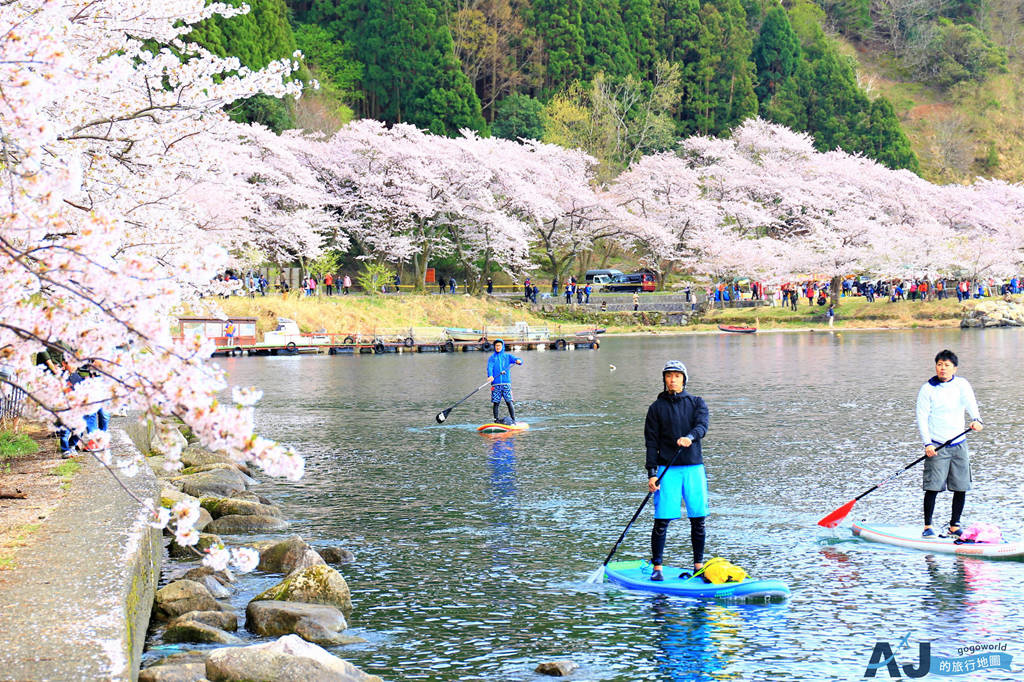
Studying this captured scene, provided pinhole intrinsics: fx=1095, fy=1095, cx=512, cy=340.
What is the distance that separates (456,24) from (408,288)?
3084 cm

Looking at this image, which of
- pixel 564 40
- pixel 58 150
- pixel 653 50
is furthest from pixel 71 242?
pixel 653 50

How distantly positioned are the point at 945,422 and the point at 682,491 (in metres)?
3.57

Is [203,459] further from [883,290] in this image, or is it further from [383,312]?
[883,290]

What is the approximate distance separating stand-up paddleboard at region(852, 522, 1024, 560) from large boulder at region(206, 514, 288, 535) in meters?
7.95

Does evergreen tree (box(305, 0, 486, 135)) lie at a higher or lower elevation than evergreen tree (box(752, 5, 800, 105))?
lower

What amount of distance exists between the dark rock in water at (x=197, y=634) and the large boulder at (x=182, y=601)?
0.71 m

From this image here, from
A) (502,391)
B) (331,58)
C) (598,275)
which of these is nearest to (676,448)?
(502,391)

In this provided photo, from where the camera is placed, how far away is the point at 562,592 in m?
12.0

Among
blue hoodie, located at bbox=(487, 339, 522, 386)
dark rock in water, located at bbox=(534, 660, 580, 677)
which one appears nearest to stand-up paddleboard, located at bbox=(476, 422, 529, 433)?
blue hoodie, located at bbox=(487, 339, 522, 386)

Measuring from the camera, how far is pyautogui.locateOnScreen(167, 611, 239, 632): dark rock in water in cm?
1080

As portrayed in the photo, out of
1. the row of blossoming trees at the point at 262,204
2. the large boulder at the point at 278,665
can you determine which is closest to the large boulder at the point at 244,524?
the row of blossoming trees at the point at 262,204

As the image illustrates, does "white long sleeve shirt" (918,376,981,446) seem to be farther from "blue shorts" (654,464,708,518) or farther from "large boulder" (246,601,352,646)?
"large boulder" (246,601,352,646)

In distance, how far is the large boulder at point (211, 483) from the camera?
1764cm

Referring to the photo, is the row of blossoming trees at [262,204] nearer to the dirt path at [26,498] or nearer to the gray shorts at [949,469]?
the dirt path at [26,498]
